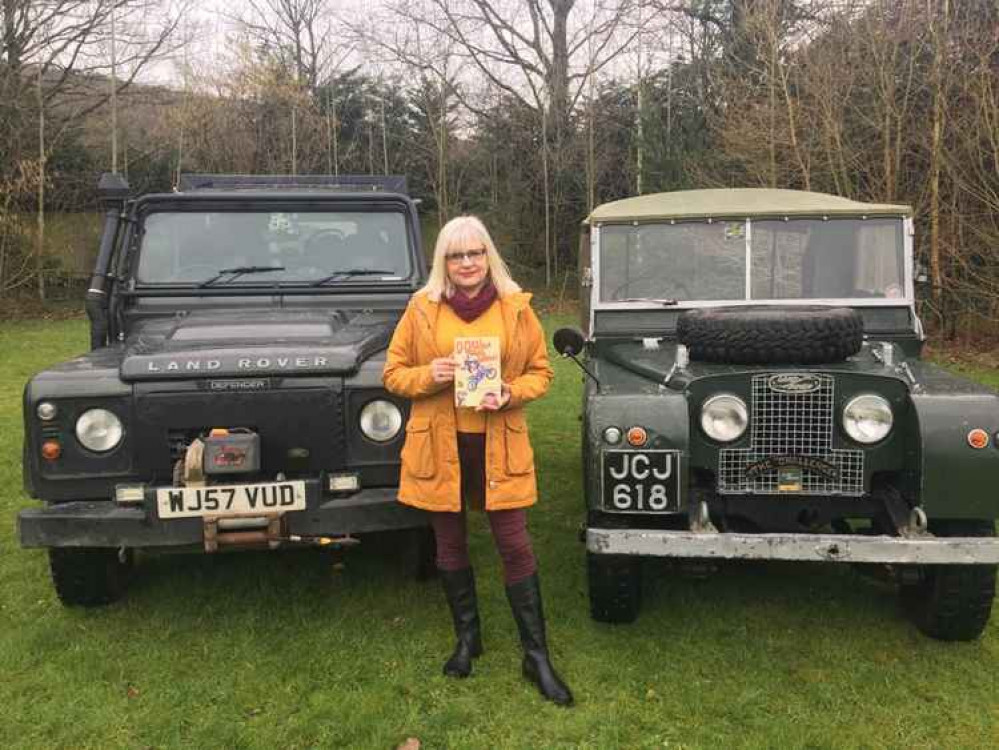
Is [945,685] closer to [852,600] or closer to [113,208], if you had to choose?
[852,600]

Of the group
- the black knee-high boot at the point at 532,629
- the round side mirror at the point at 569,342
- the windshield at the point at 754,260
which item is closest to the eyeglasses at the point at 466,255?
the round side mirror at the point at 569,342

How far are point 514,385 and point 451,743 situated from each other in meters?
1.32

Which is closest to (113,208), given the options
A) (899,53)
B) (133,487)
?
(133,487)

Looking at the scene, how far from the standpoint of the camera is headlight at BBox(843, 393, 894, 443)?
338 centimetres

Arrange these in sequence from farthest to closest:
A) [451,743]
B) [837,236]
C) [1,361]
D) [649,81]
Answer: [649,81]
[1,361]
[837,236]
[451,743]

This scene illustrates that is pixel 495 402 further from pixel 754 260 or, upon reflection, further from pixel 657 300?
pixel 754 260

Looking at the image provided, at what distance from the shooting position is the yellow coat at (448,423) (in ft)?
10.3

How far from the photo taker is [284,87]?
70.9ft

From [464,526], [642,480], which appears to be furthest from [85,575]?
[642,480]

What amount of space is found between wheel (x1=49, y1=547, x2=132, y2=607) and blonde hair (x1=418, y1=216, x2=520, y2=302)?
2.05 meters

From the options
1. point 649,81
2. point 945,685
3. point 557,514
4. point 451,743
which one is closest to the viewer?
point 451,743

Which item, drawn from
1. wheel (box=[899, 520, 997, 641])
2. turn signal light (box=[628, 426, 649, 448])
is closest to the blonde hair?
turn signal light (box=[628, 426, 649, 448])

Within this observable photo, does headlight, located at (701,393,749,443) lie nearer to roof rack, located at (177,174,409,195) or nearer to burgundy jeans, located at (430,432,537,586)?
burgundy jeans, located at (430,432,537,586)

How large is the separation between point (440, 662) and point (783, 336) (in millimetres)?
2024
